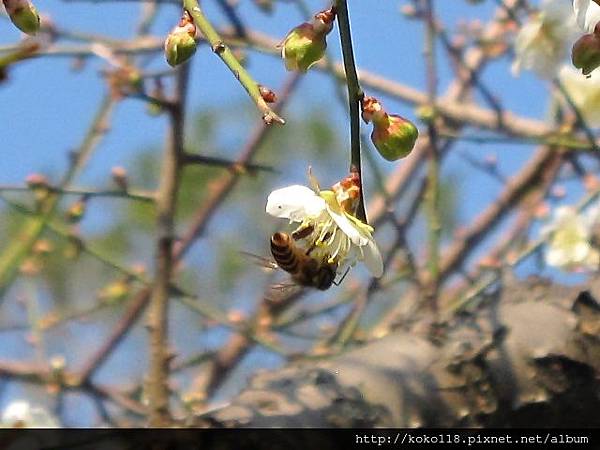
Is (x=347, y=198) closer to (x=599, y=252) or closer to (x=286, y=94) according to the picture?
(x=599, y=252)

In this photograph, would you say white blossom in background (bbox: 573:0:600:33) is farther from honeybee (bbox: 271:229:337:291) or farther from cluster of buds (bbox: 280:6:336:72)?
honeybee (bbox: 271:229:337:291)

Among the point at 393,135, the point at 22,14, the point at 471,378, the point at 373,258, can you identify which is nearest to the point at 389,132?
the point at 393,135

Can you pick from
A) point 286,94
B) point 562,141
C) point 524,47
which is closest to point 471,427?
point 562,141

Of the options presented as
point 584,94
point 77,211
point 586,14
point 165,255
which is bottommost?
point 586,14

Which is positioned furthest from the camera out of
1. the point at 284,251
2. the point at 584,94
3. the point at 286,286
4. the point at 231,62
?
the point at 584,94

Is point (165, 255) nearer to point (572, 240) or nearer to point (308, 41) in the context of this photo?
point (308, 41)

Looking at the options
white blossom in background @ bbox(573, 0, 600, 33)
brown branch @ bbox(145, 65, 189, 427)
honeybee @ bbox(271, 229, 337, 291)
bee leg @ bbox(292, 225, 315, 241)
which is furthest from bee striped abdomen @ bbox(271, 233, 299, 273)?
white blossom in background @ bbox(573, 0, 600, 33)

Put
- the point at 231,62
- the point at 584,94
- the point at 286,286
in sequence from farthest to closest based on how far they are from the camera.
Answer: the point at 584,94
the point at 286,286
the point at 231,62
